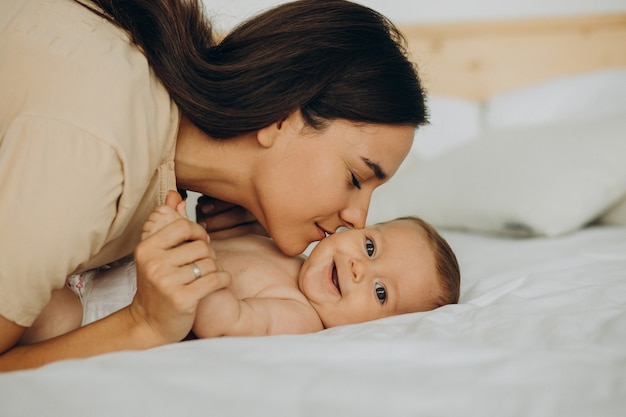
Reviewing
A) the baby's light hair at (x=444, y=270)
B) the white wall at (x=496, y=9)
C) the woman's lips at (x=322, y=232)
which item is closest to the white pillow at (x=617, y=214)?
the baby's light hair at (x=444, y=270)

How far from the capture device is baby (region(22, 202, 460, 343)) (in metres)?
1.08

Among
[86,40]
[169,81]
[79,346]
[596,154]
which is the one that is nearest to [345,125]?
[169,81]

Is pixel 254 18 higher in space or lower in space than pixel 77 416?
higher

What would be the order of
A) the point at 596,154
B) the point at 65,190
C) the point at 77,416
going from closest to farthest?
the point at 77,416 → the point at 65,190 → the point at 596,154

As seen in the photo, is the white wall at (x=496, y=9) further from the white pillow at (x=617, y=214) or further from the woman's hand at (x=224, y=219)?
the woman's hand at (x=224, y=219)

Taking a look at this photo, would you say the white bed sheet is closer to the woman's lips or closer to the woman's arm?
the woman's arm

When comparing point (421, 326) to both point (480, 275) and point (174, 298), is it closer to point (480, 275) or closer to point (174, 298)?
point (174, 298)

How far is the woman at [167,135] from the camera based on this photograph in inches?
31.7

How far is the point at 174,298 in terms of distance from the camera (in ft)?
2.75

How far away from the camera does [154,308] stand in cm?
86

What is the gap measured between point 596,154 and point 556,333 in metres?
1.03

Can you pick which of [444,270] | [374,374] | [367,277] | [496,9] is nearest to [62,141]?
[374,374]

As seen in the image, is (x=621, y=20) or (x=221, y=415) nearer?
(x=221, y=415)

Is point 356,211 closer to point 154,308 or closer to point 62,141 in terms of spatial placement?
point 154,308
